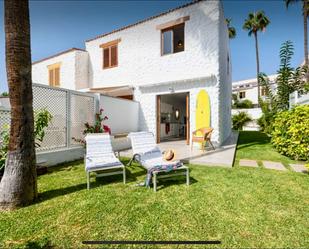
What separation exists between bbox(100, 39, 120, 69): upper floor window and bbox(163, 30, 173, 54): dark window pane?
152 inches

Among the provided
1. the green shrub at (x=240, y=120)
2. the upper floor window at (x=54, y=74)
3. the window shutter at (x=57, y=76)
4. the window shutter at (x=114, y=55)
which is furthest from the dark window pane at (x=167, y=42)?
the green shrub at (x=240, y=120)

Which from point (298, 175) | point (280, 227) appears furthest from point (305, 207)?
point (298, 175)

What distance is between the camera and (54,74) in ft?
50.2

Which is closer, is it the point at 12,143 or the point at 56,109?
the point at 12,143

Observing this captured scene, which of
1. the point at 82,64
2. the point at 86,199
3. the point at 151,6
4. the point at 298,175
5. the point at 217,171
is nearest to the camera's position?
the point at 86,199

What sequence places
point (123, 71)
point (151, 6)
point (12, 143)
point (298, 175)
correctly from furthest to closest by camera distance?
point (123, 71) < point (151, 6) < point (298, 175) < point (12, 143)

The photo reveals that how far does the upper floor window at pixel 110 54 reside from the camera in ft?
43.2

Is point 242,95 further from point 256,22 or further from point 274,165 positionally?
point 274,165

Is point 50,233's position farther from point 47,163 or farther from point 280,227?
point 47,163

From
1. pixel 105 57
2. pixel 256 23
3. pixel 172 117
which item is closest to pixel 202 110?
pixel 172 117

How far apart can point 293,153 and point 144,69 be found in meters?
9.27

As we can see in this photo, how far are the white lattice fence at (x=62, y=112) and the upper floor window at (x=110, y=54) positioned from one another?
591cm

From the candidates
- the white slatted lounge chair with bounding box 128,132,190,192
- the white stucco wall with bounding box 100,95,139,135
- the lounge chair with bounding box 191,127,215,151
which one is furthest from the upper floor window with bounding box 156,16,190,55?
the white slatted lounge chair with bounding box 128,132,190,192

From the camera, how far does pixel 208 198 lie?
12.8 ft
